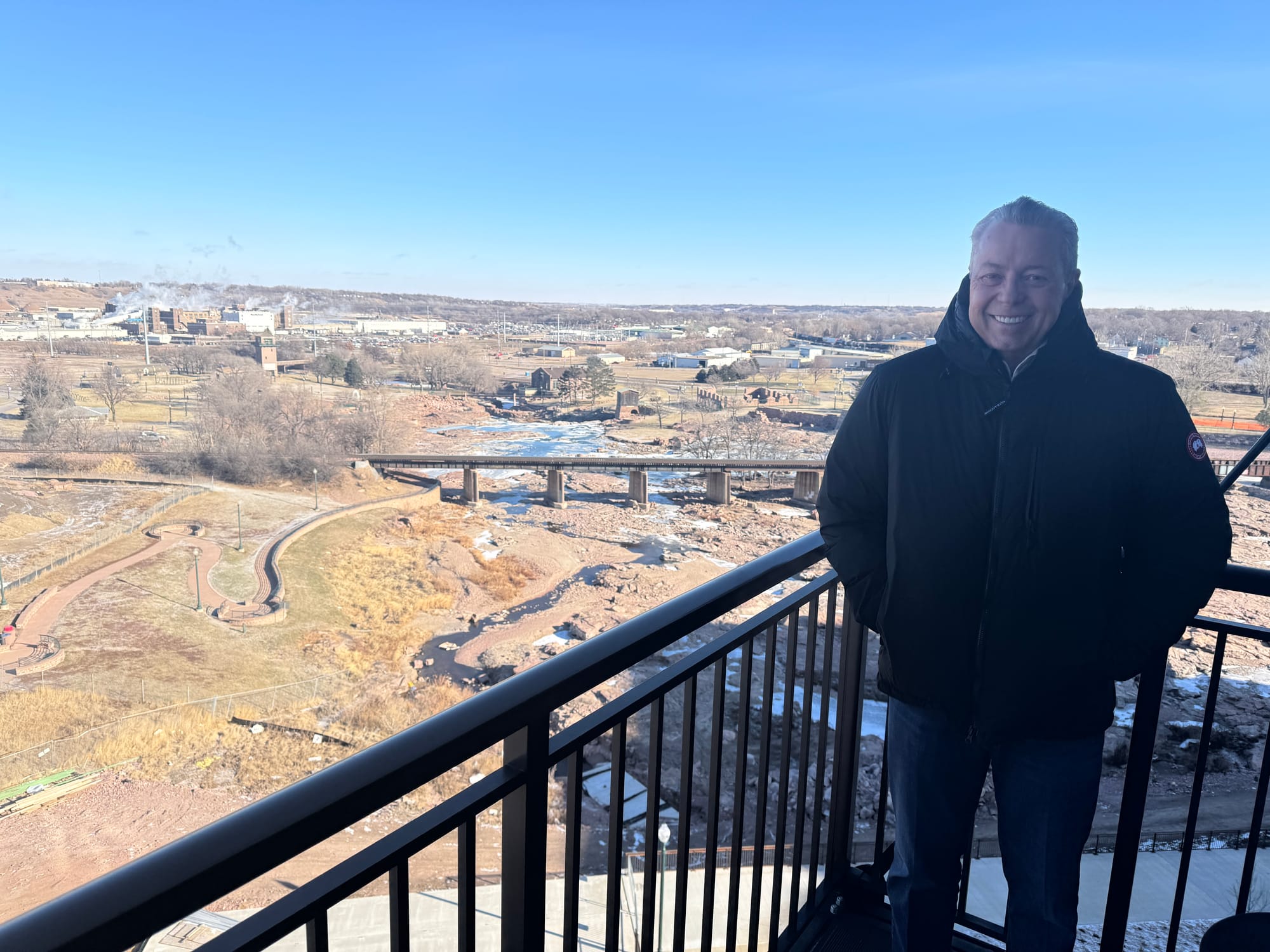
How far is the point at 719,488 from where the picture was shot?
29953 mm

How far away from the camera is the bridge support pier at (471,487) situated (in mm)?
29344

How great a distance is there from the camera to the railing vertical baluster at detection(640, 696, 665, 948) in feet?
3.29

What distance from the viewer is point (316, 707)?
16.7 meters

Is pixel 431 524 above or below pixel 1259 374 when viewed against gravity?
below

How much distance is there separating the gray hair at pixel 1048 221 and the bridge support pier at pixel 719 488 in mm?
28581

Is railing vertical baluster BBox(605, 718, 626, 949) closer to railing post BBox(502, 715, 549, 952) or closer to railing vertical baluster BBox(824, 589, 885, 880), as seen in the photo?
railing post BBox(502, 715, 549, 952)

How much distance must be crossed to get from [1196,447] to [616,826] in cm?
91

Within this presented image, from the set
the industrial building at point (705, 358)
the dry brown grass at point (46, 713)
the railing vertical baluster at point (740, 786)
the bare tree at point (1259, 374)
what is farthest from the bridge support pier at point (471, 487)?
the railing vertical baluster at point (740, 786)

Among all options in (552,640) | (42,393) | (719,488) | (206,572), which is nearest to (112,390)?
(42,393)

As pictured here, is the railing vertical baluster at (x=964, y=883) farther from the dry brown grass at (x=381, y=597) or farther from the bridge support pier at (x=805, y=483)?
the bridge support pier at (x=805, y=483)

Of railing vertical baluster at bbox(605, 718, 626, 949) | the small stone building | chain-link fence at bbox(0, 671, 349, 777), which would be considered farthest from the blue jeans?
the small stone building

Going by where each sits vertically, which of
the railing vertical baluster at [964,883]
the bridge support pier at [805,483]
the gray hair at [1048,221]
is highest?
the gray hair at [1048,221]

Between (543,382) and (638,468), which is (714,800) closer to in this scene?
(638,468)

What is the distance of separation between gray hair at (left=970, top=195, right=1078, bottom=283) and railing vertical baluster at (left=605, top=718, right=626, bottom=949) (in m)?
0.90
